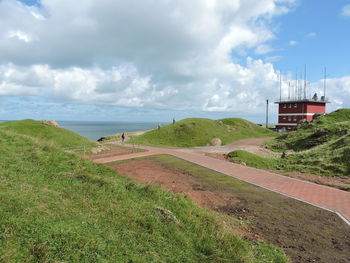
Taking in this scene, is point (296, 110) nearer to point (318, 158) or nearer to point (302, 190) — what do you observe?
point (318, 158)

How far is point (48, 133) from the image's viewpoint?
23.7m

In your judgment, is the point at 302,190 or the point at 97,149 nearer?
the point at 302,190

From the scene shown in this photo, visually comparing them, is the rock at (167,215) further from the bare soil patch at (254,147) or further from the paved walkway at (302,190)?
the bare soil patch at (254,147)

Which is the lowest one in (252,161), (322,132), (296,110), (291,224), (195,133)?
(291,224)

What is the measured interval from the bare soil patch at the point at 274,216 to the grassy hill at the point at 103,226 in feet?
2.95

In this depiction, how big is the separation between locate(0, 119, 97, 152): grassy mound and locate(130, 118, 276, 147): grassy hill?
10538 mm

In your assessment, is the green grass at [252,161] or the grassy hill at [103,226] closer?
the grassy hill at [103,226]

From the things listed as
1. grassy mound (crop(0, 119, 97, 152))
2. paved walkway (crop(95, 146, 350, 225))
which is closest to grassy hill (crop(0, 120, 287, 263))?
paved walkway (crop(95, 146, 350, 225))

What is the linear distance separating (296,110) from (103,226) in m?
54.4

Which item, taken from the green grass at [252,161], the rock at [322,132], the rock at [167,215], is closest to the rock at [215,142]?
the rock at [322,132]

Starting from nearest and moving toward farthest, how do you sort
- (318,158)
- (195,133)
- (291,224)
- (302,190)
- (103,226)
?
1. (103,226)
2. (291,224)
3. (302,190)
4. (318,158)
5. (195,133)

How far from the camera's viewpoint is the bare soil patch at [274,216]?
222 inches

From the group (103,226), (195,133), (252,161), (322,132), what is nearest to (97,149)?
(252,161)

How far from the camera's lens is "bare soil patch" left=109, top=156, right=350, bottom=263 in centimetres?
564
